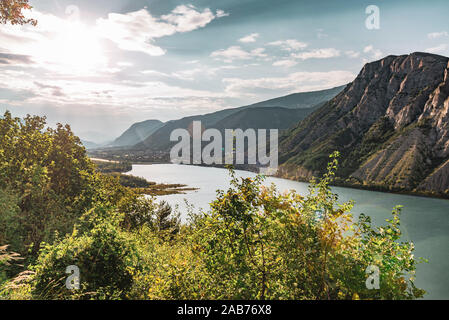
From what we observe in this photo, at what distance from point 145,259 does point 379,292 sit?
21.3ft

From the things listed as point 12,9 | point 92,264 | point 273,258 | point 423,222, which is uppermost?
point 12,9

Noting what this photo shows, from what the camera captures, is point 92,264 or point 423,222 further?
point 423,222

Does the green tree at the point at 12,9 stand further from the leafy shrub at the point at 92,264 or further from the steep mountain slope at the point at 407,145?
the steep mountain slope at the point at 407,145

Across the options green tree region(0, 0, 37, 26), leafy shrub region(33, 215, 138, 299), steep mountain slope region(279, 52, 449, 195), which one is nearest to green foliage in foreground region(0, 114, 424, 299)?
leafy shrub region(33, 215, 138, 299)

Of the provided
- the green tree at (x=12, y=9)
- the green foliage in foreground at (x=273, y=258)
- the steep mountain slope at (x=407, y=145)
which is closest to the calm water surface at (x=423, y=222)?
the green foliage in foreground at (x=273, y=258)

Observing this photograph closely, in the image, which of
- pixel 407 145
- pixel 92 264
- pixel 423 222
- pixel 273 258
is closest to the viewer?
pixel 273 258

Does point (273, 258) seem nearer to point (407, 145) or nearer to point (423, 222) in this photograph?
point (423, 222)

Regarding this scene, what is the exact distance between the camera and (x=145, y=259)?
8500mm

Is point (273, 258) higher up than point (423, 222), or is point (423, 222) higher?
point (273, 258)

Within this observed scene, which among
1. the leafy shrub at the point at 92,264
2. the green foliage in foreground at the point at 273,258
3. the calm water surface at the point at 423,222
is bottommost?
the calm water surface at the point at 423,222

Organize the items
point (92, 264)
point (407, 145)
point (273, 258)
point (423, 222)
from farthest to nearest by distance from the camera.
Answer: point (407, 145)
point (423, 222)
point (92, 264)
point (273, 258)

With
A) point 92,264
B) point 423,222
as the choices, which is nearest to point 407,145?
point 423,222

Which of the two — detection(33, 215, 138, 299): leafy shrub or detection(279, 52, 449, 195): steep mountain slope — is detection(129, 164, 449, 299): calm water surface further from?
detection(279, 52, 449, 195): steep mountain slope
